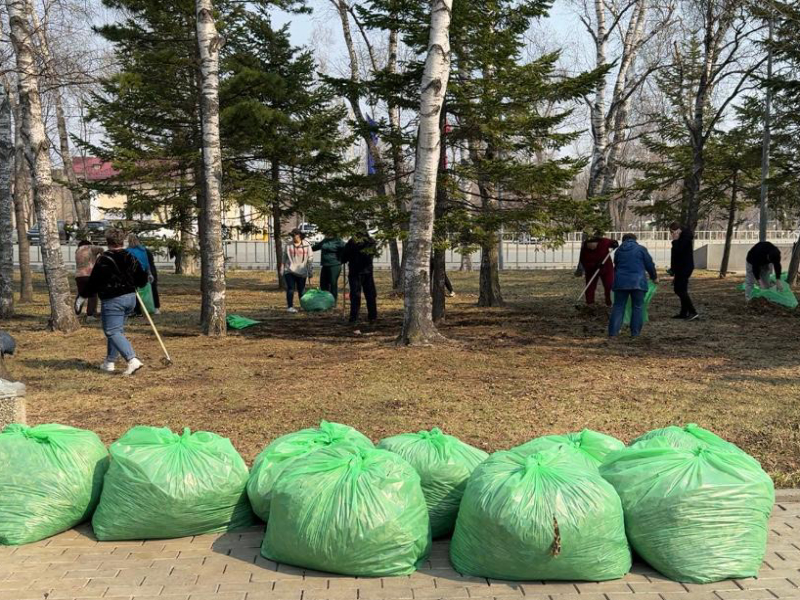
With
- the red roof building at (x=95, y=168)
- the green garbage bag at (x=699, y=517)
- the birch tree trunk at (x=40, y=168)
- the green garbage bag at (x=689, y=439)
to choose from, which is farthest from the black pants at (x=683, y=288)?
the red roof building at (x=95, y=168)

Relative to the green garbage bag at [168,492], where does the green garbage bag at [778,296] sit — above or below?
above

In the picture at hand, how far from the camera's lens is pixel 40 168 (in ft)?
37.3

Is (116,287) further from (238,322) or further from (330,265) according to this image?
(330,265)

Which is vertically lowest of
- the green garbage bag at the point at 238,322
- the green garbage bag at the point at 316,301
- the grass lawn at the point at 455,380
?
the grass lawn at the point at 455,380

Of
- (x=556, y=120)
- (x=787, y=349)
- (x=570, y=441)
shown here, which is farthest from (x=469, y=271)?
(x=570, y=441)

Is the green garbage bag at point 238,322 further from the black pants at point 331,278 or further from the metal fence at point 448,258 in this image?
the metal fence at point 448,258

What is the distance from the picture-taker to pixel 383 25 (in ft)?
35.8

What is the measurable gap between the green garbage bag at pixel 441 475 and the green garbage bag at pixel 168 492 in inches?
39.0

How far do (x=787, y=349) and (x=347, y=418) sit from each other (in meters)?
6.19

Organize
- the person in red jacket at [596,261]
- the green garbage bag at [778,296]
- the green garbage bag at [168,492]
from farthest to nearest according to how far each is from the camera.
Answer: the person in red jacket at [596,261]
the green garbage bag at [778,296]
the green garbage bag at [168,492]

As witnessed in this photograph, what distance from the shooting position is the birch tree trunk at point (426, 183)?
362 inches

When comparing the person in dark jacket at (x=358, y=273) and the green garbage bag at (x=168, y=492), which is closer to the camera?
the green garbage bag at (x=168, y=492)

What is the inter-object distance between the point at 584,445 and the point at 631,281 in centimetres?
646

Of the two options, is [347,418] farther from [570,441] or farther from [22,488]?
[22,488]
